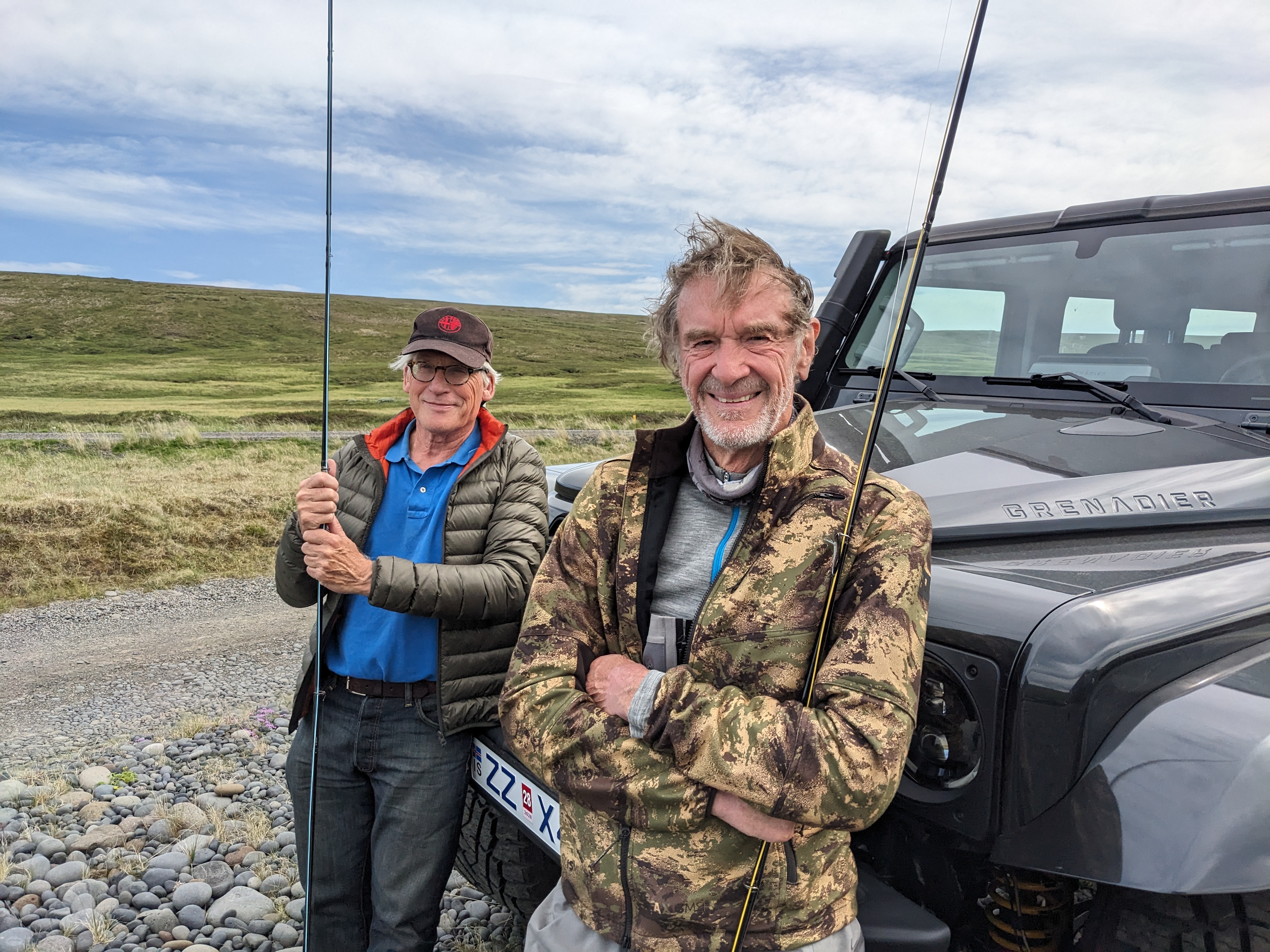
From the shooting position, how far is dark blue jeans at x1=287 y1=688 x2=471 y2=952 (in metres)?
2.73

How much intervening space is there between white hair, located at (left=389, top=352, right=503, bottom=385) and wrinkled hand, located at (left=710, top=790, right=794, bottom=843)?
5.20ft

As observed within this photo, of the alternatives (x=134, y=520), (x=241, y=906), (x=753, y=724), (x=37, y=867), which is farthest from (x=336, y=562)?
(x=134, y=520)

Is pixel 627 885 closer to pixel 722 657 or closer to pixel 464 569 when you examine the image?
pixel 722 657

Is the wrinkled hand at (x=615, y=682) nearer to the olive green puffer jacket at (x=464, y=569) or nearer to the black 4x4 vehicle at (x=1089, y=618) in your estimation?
the black 4x4 vehicle at (x=1089, y=618)

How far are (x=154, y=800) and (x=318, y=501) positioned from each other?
261cm

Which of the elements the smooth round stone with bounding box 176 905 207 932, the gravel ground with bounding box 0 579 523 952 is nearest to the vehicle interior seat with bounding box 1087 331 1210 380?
the gravel ground with bounding box 0 579 523 952

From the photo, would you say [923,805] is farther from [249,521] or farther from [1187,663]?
[249,521]

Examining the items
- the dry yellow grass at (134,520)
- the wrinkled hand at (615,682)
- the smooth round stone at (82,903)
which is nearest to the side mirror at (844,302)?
the wrinkled hand at (615,682)

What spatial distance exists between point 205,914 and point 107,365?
87.7 metres

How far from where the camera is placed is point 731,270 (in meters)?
1.90

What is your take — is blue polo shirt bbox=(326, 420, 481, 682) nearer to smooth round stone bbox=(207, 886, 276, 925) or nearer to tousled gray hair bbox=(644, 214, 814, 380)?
tousled gray hair bbox=(644, 214, 814, 380)

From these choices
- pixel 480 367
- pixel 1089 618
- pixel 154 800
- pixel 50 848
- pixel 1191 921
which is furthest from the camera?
pixel 154 800

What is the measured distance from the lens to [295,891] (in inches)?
142

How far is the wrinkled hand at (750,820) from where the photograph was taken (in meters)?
1.62
